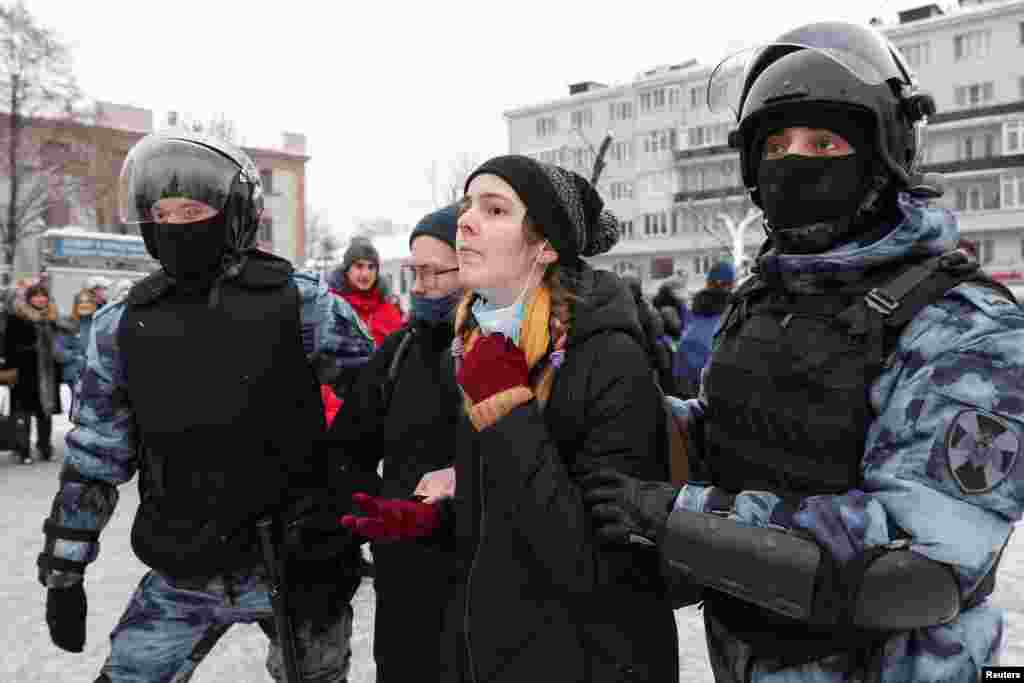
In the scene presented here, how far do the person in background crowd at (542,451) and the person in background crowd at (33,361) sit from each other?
27.3ft

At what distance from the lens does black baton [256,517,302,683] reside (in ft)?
7.68

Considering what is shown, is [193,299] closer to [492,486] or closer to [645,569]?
[492,486]

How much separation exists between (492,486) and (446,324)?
0.99 m

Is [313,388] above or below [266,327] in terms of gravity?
below

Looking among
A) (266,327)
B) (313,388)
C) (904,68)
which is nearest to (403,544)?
(313,388)

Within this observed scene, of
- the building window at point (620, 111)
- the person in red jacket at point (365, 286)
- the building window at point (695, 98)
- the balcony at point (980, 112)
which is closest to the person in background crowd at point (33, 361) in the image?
the person in red jacket at point (365, 286)

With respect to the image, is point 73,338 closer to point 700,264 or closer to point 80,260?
point 80,260

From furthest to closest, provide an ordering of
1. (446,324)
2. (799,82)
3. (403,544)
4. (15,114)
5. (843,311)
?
1. (15,114)
2. (446,324)
3. (403,544)
4. (799,82)
5. (843,311)

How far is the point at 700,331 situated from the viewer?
6848 mm

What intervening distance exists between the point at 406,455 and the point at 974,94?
44.1 meters

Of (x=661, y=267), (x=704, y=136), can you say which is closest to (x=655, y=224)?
(x=661, y=267)

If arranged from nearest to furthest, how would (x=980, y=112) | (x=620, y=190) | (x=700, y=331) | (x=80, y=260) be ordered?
(x=700, y=331)
(x=80, y=260)
(x=980, y=112)
(x=620, y=190)

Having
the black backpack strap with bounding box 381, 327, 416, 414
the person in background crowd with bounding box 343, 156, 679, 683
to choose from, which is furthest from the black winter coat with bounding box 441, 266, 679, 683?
the black backpack strap with bounding box 381, 327, 416, 414

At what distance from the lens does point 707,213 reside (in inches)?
1788
